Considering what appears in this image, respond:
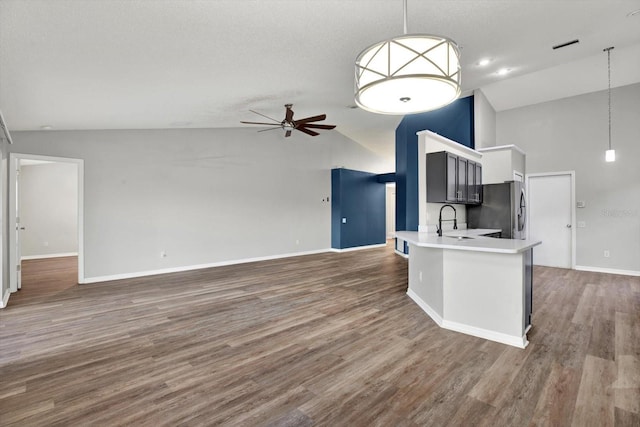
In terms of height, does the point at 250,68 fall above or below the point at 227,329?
above

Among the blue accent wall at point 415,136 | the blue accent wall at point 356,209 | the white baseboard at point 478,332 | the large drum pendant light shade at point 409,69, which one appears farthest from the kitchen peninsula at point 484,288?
the blue accent wall at point 356,209

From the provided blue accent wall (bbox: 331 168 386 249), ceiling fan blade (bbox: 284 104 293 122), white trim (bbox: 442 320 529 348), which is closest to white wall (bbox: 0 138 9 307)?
ceiling fan blade (bbox: 284 104 293 122)

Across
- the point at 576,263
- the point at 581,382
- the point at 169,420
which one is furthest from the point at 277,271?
the point at 576,263

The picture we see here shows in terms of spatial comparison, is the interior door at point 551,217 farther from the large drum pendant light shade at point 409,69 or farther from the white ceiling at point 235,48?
the large drum pendant light shade at point 409,69

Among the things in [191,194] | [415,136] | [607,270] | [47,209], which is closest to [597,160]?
[607,270]

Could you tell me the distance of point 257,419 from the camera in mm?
1885

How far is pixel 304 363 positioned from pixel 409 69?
90.1 inches

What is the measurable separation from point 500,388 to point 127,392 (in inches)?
103

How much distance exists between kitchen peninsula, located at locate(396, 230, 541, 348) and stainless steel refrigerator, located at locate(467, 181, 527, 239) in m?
2.33

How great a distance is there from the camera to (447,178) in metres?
4.23

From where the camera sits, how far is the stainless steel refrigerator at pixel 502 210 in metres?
5.21

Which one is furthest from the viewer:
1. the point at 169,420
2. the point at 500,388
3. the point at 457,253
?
the point at 457,253

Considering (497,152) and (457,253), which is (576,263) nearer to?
(497,152)

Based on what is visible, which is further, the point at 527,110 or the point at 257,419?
the point at 527,110
